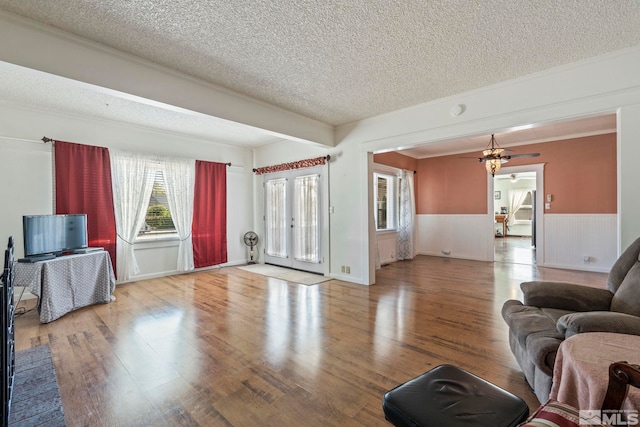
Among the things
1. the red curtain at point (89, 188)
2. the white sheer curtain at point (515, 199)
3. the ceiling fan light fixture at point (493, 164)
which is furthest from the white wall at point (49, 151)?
the white sheer curtain at point (515, 199)

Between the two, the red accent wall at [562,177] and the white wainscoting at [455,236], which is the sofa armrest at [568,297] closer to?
the red accent wall at [562,177]

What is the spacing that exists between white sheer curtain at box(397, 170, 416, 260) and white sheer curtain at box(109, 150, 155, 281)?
5.43 m

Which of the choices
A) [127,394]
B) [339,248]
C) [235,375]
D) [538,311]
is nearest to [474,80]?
[538,311]

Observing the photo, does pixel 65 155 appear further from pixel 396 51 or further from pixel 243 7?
pixel 396 51

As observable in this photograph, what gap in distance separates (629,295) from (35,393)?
159 inches

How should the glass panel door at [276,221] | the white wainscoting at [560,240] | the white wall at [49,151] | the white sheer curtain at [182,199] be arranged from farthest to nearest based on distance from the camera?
the glass panel door at [276,221] < the white wainscoting at [560,240] < the white sheer curtain at [182,199] < the white wall at [49,151]

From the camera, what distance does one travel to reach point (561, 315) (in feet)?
6.57

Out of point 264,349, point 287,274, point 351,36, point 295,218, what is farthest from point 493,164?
point 264,349

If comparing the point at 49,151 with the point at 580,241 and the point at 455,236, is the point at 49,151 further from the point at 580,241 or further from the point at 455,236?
the point at 580,241

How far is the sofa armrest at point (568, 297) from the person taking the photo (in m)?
2.06

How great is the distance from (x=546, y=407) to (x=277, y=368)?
1.73 meters

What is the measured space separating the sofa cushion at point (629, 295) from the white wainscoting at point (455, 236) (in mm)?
4969

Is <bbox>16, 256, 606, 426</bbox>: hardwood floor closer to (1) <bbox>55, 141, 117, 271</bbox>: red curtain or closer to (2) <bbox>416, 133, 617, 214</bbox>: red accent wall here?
(1) <bbox>55, 141, 117, 271</bbox>: red curtain

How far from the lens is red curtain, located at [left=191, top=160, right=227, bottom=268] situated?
18.5 ft
